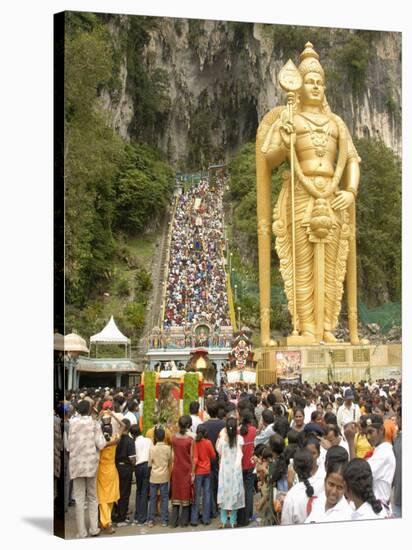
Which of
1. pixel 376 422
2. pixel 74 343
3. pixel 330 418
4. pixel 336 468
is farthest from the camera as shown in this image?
pixel 330 418

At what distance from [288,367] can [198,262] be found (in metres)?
2.10

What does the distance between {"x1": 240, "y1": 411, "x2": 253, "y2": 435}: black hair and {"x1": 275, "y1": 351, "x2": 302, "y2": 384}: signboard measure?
1910mm

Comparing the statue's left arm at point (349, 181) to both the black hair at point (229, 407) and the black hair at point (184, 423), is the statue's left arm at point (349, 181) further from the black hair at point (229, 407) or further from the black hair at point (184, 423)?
the black hair at point (184, 423)

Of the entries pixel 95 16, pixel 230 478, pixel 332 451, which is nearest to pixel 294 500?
pixel 332 451

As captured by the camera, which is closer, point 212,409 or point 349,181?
point 212,409

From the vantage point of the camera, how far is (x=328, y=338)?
1597cm

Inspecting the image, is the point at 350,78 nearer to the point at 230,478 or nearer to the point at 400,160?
the point at 400,160

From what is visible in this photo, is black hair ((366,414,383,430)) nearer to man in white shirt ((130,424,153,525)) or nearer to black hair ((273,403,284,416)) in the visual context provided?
black hair ((273,403,284,416))

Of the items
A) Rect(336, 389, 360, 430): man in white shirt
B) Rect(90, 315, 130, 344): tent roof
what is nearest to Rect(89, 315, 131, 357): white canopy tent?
Rect(90, 315, 130, 344): tent roof

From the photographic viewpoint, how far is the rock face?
14.5 meters

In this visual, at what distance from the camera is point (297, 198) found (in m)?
15.9

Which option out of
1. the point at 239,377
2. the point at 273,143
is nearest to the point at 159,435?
the point at 239,377

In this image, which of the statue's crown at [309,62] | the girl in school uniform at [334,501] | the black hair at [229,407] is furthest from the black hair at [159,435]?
the statue's crown at [309,62]

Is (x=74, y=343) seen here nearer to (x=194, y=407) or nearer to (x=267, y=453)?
(x=194, y=407)
